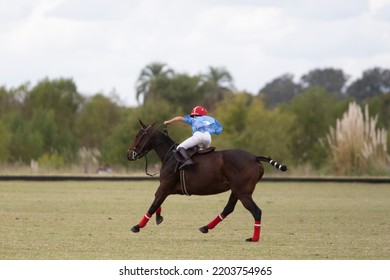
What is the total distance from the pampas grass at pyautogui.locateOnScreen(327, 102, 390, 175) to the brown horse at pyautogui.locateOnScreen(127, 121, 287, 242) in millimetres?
20645

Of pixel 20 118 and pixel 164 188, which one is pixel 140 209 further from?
pixel 20 118

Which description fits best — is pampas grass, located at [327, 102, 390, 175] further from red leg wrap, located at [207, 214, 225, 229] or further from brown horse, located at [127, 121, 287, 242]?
brown horse, located at [127, 121, 287, 242]

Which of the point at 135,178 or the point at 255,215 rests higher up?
the point at 255,215

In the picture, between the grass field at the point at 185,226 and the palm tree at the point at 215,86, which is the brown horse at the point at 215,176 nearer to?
the grass field at the point at 185,226

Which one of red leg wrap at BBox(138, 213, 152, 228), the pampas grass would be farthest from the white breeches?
the pampas grass

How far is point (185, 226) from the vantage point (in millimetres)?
17391

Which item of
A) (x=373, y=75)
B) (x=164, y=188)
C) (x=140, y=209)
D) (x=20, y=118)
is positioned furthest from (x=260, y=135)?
(x=373, y=75)

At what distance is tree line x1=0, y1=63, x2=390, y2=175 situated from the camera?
4428 cm

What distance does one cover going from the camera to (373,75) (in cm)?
10450

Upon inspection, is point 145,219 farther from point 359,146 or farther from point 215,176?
point 359,146

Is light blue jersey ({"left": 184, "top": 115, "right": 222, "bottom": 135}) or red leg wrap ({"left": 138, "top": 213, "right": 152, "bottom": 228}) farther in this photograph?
light blue jersey ({"left": 184, "top": 115, "right": 222, "bottom": 135})

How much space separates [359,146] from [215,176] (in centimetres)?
2156

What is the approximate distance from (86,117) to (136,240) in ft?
133

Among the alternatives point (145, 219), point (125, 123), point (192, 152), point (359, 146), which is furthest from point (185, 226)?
point (125, 123)
